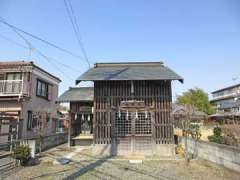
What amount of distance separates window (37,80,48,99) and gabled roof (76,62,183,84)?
20.1ft

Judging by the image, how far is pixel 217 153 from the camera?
7.69 m

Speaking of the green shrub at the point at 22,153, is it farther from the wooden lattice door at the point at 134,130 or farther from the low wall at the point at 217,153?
the low wall at the point at 217,153

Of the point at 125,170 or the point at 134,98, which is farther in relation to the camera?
the point at 134,98

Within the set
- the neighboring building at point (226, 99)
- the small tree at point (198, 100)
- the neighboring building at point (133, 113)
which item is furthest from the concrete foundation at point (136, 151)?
the neighboring building at point (226, 99)

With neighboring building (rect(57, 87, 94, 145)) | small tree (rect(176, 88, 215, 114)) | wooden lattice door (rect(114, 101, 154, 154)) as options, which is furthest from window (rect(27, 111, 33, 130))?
small tree (rect(176, 88, 215, 114))

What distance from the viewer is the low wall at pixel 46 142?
908 cm

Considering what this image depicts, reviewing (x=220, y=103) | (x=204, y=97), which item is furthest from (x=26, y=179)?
(x=220, y=103)

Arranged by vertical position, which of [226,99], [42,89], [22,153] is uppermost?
[226,99]

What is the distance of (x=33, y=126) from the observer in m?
14.8

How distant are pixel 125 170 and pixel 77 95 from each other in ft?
25.8

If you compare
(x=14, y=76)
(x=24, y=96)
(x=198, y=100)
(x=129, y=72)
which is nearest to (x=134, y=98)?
(x=129, y=72)

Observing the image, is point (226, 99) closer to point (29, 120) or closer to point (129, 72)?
point (129, 72)

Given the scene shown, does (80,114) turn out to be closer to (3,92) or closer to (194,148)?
(3,92)

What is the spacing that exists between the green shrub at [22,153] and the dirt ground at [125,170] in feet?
1.78
